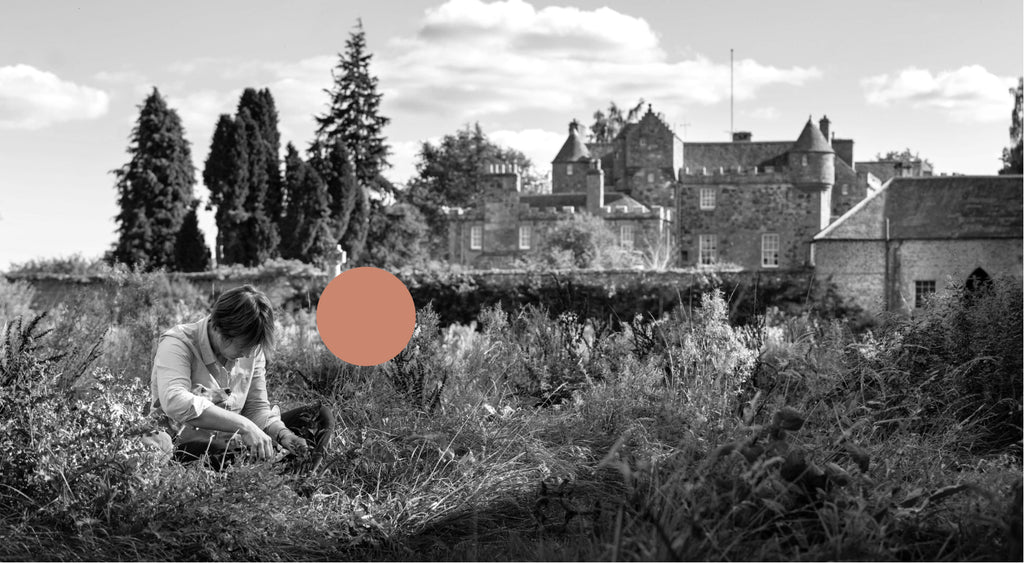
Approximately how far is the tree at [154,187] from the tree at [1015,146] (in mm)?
25459

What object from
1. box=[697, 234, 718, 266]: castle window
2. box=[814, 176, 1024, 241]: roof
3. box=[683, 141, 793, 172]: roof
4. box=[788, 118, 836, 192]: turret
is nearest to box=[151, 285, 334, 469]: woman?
box=[814, 176, 1024, 241]: roof

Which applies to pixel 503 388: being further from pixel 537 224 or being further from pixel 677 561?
pixel 537 224

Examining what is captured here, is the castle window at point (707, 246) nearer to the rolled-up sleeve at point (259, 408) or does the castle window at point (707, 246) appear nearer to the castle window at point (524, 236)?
the castle window at point (524, 236)

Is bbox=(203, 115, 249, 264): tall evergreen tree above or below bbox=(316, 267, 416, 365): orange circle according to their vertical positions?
above

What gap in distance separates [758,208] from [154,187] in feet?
75.6

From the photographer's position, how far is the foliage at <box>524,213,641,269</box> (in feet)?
112

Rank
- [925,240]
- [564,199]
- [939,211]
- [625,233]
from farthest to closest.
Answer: [564,199] → [625,233] → [939,211] → [925,240]

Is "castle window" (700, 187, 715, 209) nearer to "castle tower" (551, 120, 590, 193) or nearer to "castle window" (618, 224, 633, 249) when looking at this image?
"castle window" (618, 224, 633, 249)

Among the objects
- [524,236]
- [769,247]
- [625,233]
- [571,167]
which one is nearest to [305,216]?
[524,236]

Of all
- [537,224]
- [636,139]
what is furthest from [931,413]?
[636,139]

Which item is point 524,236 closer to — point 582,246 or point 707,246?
point 582,246

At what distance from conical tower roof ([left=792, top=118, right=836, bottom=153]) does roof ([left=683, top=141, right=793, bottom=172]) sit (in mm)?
2587

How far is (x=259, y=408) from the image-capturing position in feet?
14.0

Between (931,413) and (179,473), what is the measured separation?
353 cm
